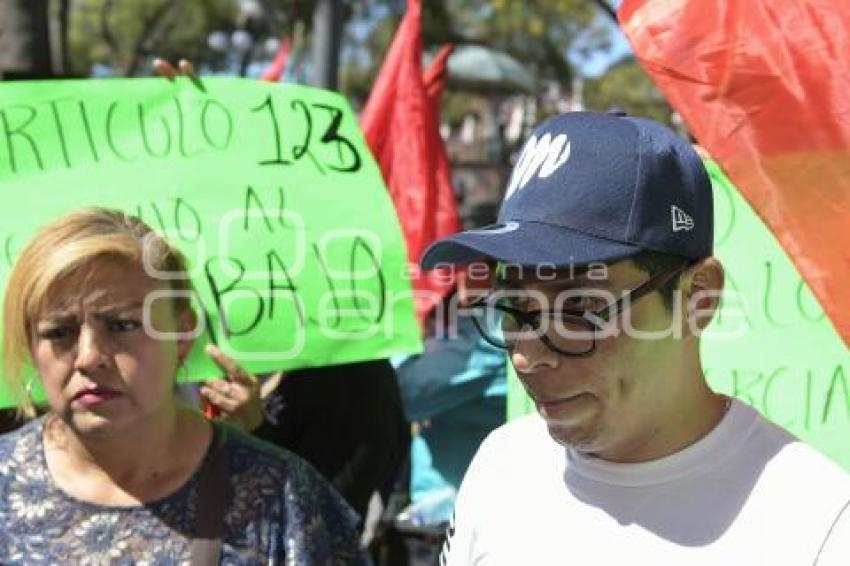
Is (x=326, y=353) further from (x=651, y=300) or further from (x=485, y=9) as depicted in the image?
(x=485, y=9)

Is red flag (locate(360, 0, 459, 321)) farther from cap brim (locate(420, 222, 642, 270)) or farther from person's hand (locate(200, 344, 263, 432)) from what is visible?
cap brim (locate(420, 222, 642, 270))

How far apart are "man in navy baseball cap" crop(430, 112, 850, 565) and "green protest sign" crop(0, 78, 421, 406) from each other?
4.12 ft

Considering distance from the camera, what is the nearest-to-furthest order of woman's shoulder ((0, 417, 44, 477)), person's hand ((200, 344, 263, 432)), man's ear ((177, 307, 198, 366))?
woman's shoulder ((0, 417, 44, 477)), man's ear ((177, 307, 198, 366)), person's hand ((200, 344, 263, 432))

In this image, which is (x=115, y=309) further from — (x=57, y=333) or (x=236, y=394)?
(x=236, y=394)

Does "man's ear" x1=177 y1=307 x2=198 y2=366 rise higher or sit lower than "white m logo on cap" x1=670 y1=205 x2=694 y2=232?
lower

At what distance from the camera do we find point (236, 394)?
269 centimetres

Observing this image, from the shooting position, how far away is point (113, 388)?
82.1 inches

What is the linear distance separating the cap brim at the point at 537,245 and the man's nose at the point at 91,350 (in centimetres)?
71

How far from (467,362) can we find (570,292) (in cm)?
245

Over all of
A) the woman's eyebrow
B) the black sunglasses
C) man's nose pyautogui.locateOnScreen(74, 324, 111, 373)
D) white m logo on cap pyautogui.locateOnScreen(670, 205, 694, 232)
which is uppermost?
white m logo on cap pyautogui.locateOnScreen(670, 205, 694, 232)

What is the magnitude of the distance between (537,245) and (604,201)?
10 cm

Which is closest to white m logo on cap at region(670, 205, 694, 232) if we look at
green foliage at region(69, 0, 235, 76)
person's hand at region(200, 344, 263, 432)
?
person's hand at region(200, 344, 263, 432)

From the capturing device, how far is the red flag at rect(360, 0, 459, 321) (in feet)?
14.1

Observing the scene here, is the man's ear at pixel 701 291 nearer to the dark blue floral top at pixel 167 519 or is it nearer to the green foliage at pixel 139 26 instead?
the dark blue floral top at pixel 167 519
